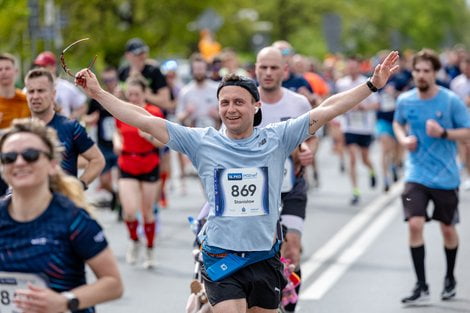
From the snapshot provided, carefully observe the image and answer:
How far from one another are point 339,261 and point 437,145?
2.94 meters

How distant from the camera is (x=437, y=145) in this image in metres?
10.6

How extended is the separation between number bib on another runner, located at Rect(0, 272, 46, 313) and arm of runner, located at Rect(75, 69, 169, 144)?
5.88ft

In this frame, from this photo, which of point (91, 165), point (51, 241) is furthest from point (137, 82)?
point (51, 241)

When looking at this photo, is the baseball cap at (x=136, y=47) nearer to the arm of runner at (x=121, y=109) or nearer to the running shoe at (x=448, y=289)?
the running shoe at (x=448, y=289)

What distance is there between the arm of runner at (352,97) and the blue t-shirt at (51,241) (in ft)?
7.66

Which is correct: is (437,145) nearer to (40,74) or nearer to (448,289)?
(448,289)

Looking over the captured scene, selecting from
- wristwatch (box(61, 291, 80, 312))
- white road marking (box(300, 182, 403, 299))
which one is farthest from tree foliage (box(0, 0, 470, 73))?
wristwatch (box(61, 291, 80, 312))

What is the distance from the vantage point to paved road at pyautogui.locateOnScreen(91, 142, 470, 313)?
1070 centimetres

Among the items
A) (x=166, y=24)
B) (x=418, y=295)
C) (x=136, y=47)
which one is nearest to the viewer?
(x=418, y=295)

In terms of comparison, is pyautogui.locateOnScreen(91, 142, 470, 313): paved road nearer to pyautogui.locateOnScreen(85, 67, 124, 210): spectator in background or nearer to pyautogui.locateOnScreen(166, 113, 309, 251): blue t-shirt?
pyautogui.locateOnScreen(85, 67, 124, 210): spectator in background

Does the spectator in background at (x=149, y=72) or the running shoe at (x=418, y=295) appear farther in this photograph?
the spectator in background at (x=149, y=72)

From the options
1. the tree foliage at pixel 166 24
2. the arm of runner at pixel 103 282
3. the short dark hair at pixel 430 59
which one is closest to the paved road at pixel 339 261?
the short dark hair at pixel 430 59

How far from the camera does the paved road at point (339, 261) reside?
35.1 feet

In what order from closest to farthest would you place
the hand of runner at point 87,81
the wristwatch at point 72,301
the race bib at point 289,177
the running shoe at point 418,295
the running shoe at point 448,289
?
the wristwatch at point 72,301, the hand of runner at point 87,81, the race bib at point 289,177, the running shoe at point 418,295, the running shoe at point 448,289
